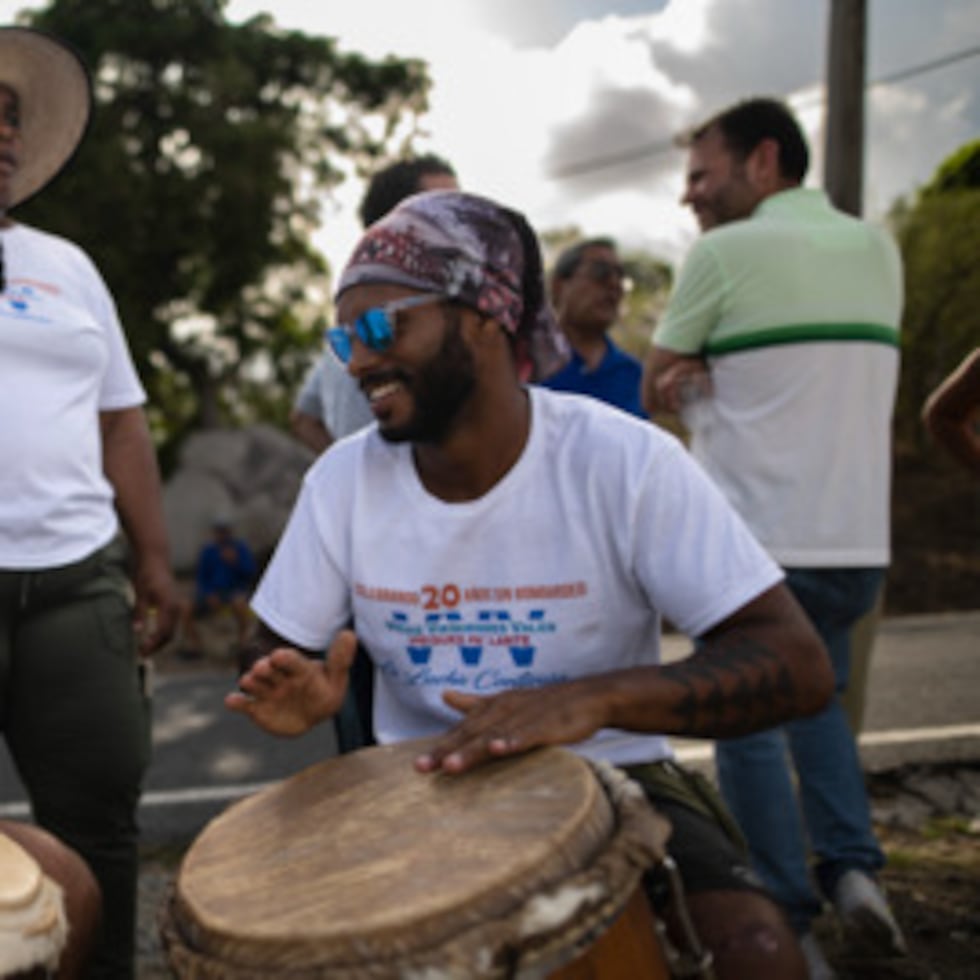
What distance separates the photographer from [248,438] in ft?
56.5

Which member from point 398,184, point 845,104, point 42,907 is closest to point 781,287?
point 398,184

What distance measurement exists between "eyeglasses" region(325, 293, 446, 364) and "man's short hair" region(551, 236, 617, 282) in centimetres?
241

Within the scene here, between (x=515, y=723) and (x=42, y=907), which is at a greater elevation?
(x=515, y=723)

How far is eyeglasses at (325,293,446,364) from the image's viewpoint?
6.77 feet

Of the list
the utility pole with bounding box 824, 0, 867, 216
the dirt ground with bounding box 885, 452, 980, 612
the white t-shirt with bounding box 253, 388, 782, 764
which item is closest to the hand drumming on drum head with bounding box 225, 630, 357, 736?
the white t-shirt with bounding box 253, 388, 782, 764

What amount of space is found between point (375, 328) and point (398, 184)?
3.63ft

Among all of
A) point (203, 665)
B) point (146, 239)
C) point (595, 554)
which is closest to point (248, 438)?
point (146, 239)

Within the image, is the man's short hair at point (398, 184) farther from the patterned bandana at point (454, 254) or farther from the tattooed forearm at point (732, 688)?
the tattooed forearm at point (732, 688)

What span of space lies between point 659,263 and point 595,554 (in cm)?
2984

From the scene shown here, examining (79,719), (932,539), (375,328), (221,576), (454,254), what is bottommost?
(932,539)

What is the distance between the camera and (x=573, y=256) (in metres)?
4.49

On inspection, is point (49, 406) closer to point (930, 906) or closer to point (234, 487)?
point (930, 906)

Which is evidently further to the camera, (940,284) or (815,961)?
(940,284)

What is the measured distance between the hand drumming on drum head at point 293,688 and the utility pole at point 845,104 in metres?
7.60
